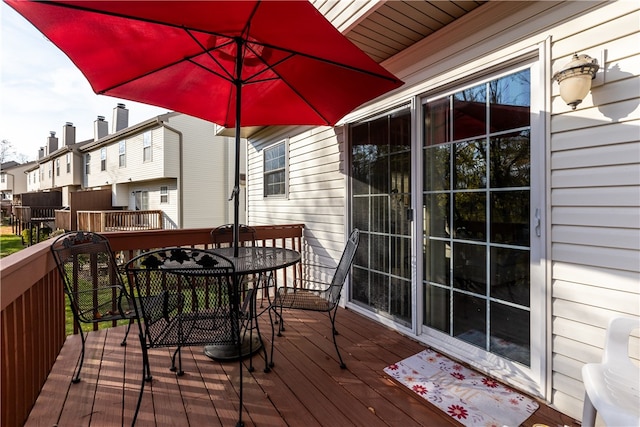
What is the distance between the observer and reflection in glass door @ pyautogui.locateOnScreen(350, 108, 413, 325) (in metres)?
2.91

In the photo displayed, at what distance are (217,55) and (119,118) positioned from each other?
1784 centimetres

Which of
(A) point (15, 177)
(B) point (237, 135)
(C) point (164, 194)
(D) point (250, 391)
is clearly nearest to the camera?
(D) point (250, 391)

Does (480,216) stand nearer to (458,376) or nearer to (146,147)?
(458,376)

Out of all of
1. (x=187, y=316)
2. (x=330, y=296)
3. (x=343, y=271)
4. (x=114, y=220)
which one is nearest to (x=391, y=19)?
(x=343, y=271)

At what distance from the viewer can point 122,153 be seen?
46.7ft

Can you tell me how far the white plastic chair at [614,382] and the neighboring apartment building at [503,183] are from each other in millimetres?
299

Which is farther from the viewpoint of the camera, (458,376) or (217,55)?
(217,55)

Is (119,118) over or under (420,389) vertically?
over

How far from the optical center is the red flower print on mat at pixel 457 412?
1800 mm

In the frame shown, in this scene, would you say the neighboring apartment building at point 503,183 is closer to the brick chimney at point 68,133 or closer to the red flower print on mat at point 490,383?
the red flower print on mat at point 490,383

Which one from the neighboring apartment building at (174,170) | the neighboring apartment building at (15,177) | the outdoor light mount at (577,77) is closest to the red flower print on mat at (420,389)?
the outdoor light mount at (577,77)

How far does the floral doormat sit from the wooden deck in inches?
3.0

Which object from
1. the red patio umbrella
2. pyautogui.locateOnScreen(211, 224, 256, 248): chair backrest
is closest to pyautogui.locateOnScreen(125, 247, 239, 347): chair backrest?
the red patio umbrella

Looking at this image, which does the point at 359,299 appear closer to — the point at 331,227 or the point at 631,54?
the point at 331,227
